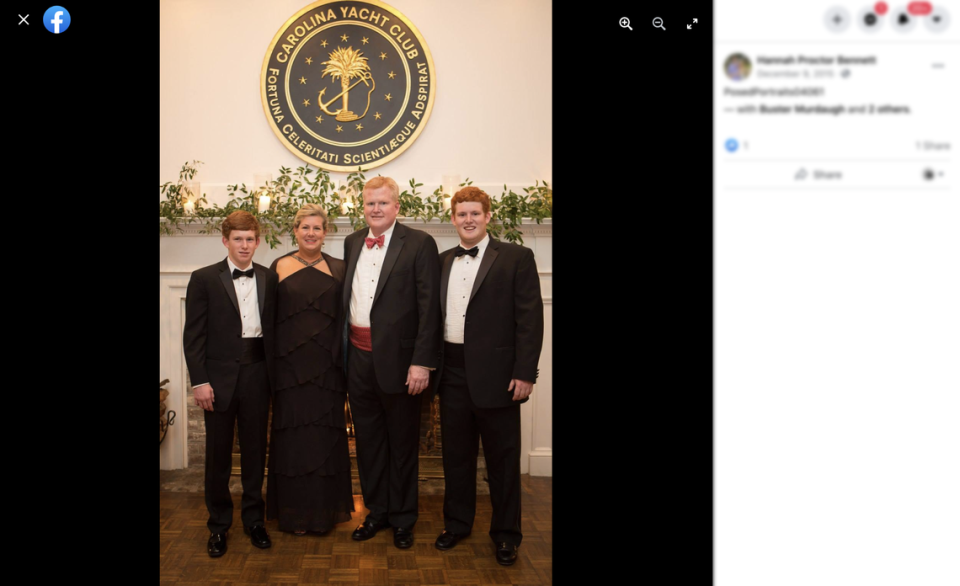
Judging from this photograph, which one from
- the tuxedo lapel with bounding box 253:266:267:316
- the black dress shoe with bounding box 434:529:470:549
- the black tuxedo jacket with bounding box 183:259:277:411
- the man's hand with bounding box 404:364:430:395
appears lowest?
the black dress shoe with bounding box 434:529:470:549

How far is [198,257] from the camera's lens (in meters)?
3.48

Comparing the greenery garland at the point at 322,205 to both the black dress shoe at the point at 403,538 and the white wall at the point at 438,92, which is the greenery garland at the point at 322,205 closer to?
the white wall at the point at 438,92

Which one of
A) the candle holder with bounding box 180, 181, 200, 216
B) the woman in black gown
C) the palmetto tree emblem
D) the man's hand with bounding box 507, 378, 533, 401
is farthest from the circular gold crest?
the man's hand with bounding box 507, 378, 533, 401

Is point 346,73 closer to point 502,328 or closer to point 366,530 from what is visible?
point 502,328

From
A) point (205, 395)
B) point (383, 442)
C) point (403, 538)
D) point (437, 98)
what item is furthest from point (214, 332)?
point (437, 98)

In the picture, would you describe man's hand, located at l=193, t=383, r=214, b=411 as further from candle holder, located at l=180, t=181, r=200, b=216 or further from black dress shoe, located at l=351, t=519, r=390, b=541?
candle holder, located at l=180, t=181, r=200, b=216

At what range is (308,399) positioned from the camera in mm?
2682

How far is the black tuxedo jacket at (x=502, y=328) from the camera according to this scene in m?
2.49

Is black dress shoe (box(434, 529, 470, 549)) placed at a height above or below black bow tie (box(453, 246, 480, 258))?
→ below

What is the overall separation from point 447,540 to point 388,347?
94 cm

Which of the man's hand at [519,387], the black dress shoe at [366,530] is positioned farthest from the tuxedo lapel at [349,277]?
the black dress shoe at [366,530]

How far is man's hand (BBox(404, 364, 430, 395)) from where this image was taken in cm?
258
